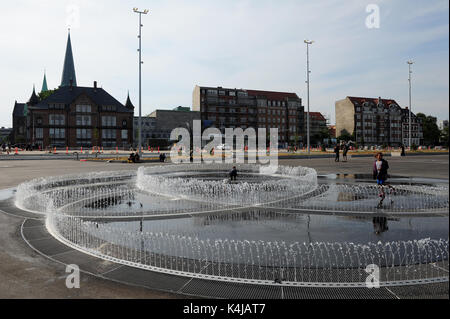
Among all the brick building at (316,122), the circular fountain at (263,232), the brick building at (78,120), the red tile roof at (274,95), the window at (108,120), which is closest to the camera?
the circular fountain at (263,232)

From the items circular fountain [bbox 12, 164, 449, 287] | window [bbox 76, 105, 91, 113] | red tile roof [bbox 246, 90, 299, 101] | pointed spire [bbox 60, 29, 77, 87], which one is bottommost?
circular fountain [bbox 12, 164, 449, 287]

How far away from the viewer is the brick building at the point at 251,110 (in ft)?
348

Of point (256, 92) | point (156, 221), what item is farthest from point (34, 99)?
point (156, 221)

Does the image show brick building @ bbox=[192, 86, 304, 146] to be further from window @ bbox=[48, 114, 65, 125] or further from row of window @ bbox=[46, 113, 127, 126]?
window @ bbox=[48, 114, 65, 125]

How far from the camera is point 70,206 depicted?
11109mm

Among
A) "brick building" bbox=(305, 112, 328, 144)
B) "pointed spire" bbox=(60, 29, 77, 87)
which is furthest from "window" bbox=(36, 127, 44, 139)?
"brick building" bbox=(305, 112, 328, 144)

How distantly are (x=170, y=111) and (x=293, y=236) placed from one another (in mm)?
100741

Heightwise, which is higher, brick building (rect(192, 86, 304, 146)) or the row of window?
brick building (rect(192, 86, 304, 146))

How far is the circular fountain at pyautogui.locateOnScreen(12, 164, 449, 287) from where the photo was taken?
5.35 metres

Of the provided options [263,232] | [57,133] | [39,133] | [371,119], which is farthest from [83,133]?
[371,119]

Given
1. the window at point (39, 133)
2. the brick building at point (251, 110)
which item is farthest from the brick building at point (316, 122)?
the window at point (39, 133)

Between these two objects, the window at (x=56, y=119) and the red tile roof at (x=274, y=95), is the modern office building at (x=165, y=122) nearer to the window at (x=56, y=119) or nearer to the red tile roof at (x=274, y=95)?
the window at (x=56, y=119)

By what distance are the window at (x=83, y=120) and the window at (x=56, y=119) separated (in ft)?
12.8

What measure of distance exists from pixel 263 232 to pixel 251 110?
105m
